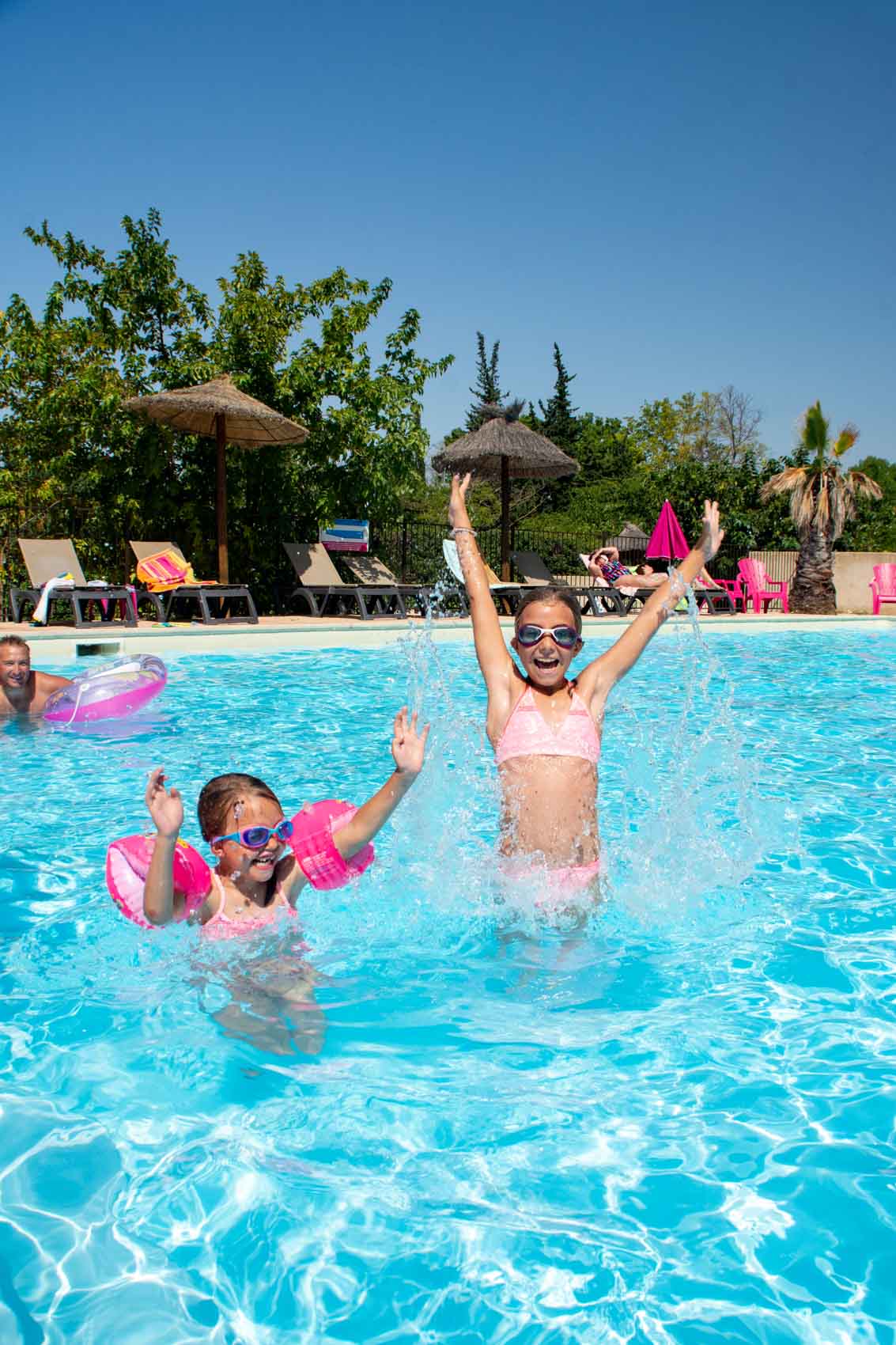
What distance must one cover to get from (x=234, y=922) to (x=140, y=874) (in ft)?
1.25

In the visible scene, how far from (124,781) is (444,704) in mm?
3218

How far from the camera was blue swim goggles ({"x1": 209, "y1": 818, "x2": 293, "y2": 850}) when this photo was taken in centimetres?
265

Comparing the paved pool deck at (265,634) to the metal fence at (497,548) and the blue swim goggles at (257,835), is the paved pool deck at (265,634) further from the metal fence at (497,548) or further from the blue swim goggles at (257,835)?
the blue swim goggles at (257,835)

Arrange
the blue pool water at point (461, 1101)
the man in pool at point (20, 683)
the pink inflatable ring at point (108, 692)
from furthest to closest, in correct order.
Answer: the pink inflatable ring at point (108, 692), the man in pool at point (20, 683), the blue pool water at point (461, 1101)

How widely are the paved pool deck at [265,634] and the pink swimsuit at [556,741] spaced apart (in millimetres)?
7822

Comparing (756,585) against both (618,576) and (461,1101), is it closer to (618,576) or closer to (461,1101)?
(618,576)

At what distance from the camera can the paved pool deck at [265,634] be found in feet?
35.4

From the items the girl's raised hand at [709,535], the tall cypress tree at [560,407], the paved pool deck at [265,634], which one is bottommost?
the paved pool deck at [265,634]

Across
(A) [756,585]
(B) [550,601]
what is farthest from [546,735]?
(A) [756,585]

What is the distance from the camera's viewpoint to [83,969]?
352 centimetres

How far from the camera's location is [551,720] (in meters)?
3.34

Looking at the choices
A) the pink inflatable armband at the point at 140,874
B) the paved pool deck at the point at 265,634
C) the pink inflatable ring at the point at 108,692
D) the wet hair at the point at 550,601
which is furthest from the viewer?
the paved pool deck at the point at 265,634

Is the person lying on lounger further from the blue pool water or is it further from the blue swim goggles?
the blue swim goggles

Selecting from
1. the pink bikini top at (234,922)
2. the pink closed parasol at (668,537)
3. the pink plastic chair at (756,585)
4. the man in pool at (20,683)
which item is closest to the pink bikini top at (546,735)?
the pink bikini top at (234,922)
